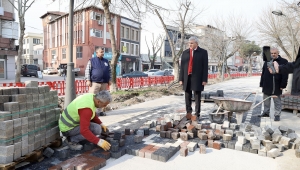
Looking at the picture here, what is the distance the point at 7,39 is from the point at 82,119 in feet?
79.0

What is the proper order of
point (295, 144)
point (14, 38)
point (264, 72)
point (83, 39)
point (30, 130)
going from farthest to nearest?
point (83, 39) < point (14, 38) < point (264, 72) < point (295, 144) < point (30, 130)

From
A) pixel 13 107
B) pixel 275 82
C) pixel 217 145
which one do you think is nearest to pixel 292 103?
pixel 275 82

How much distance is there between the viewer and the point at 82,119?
3061mm

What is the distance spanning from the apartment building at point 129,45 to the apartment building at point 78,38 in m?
1.81

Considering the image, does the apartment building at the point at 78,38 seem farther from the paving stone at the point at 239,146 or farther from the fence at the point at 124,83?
the paving stone at the point at 239,146

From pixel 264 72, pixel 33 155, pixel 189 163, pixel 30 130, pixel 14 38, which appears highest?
pixel 14 38

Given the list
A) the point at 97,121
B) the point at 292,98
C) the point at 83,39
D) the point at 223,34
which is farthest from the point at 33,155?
the point at 83,39

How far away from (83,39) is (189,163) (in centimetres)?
3125

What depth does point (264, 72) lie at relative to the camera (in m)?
5.81

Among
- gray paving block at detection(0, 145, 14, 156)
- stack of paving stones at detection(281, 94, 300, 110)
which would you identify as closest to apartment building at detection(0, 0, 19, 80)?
gray paving block at detection(0, 145, 14, 156)

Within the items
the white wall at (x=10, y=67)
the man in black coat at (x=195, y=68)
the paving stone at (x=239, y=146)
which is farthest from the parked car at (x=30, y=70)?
the paving stone at (x=239, y=146)

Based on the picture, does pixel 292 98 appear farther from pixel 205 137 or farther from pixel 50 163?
pixel 50 163

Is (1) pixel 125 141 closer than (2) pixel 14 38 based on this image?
Yes

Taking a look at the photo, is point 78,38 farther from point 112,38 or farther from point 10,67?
point 112,38
